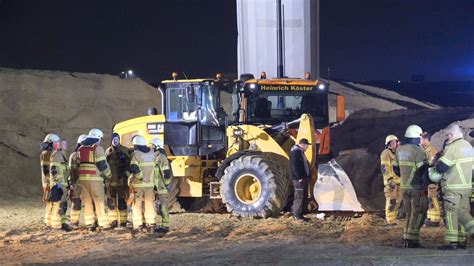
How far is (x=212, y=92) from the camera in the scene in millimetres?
13570

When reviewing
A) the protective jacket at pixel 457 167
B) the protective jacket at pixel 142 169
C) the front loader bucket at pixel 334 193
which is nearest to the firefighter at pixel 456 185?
the protective jacket at pixel 457 167

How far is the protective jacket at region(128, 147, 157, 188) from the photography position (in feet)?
38.0

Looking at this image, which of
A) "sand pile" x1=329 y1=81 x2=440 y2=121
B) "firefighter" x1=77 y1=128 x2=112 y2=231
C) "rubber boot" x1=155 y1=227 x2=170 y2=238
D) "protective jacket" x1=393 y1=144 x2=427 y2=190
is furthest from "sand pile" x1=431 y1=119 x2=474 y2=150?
"sand pile" x1=329 y1=81 x2=440 y2=121

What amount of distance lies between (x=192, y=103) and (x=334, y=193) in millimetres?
3204

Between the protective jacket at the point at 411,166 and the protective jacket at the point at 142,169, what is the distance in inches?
160

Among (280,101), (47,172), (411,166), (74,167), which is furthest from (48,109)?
(411,166)

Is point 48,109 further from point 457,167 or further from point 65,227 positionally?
point 457,167

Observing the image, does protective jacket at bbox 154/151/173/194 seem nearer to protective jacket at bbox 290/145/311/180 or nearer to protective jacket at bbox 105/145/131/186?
protective jacket at bbox 105/145/131/186

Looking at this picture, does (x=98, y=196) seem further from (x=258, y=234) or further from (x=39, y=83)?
(x=39, y=83)

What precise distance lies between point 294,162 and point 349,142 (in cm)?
1193

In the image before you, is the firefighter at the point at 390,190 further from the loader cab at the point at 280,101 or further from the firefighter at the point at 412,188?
the loader cab at the point at 280,101

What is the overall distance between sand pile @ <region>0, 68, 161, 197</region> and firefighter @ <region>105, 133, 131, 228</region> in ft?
27.0

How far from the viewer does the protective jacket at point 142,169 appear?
38.0 feet

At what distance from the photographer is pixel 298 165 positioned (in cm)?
1259
